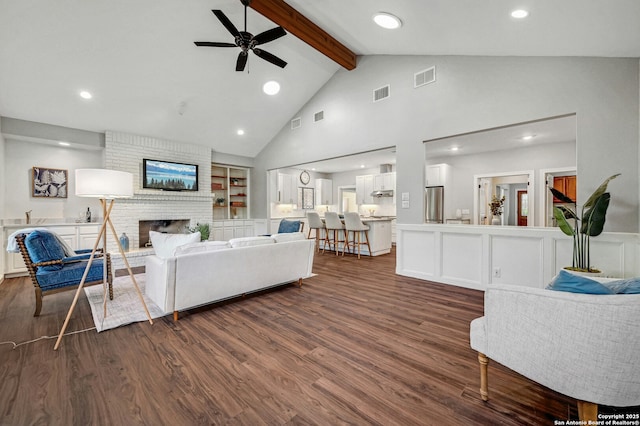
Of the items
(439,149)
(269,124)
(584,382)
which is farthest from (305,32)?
(584,382)

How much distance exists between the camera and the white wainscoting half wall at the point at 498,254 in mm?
2854

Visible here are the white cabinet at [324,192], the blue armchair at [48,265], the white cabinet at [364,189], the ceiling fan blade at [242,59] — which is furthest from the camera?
the white cabinet at [324,192]

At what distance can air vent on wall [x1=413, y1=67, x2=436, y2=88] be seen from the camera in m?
4.16

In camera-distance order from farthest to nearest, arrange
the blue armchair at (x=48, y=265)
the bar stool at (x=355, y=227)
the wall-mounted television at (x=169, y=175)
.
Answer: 1. the bar stool at (x=355, y=227)
2. the wall-mounted television at (x=169, y=175)
3. the blue armchair at (x=48, y=265)

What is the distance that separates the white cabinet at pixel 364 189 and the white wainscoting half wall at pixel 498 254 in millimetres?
4493

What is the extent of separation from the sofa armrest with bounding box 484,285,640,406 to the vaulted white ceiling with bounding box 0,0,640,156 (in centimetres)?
232

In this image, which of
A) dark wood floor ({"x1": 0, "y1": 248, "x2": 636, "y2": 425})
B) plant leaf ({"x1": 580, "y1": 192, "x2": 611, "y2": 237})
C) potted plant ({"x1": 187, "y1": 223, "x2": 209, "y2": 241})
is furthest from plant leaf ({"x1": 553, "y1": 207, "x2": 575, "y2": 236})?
potted plant ({"x1": 187, "y1": 223, "x2": 209, "y2": 241})

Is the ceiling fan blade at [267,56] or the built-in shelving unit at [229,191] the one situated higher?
the ceiling fan blade at [267,56]

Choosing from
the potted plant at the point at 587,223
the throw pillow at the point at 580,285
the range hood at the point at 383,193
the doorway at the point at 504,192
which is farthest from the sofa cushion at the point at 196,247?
the range hood at the point at 383,193

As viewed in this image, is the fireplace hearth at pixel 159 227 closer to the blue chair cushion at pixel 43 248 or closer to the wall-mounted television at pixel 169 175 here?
the wall-mounted television at pixel 169 175

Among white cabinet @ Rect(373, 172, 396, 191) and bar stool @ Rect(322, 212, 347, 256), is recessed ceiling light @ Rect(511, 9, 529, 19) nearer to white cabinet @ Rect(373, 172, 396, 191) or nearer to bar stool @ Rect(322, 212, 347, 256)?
bar stool @ Rect(322, 212, 347, 256)

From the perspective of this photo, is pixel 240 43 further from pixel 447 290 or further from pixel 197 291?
pixel 447 290

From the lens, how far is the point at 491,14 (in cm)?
259

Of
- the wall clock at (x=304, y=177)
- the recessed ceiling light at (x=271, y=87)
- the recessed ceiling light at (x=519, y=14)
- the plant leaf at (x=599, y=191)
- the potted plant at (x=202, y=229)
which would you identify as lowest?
the potted plant at (x=202, y=229)
